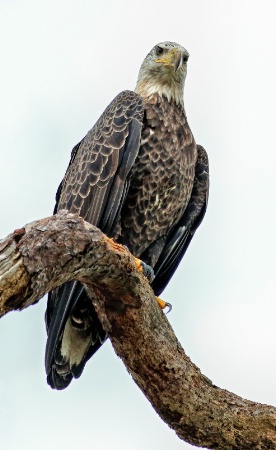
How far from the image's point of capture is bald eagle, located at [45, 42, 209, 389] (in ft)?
27.7

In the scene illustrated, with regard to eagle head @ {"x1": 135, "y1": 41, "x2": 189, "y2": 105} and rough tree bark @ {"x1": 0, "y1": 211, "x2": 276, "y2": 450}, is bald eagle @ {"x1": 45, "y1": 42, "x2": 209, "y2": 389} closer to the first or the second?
eagle head @ {"x1": 135, "y1": 41, "x2": 189, "y2": 105}

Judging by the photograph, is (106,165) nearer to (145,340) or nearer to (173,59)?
(173,59)

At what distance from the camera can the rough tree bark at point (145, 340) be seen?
5.71m

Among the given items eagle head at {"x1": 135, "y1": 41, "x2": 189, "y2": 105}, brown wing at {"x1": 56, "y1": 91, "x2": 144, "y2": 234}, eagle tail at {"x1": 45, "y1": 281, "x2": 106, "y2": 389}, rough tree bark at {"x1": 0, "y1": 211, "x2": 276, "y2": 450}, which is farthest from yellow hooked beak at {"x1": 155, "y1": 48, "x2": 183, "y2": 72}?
rough tree bark at {"x1": 0, "y1": 211, "x2": 276, "y2": 450}

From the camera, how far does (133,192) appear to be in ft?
28.9

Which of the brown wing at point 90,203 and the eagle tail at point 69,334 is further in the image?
the brown wing at point 90,203

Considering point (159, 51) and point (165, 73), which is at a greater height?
point (159, 51)

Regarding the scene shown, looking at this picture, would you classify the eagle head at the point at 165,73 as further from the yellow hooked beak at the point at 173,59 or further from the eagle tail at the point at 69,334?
the eagle tail at the point at 69,334

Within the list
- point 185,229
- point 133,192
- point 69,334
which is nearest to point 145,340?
point 69,334

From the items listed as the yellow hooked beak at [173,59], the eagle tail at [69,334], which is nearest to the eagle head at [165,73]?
the yellow hooked beak at [173,59]

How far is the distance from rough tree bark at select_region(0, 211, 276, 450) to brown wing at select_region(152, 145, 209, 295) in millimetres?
2540

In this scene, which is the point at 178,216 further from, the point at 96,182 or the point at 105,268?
the point at 105,268

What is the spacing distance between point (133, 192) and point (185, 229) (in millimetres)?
944

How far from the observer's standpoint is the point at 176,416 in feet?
21.8
